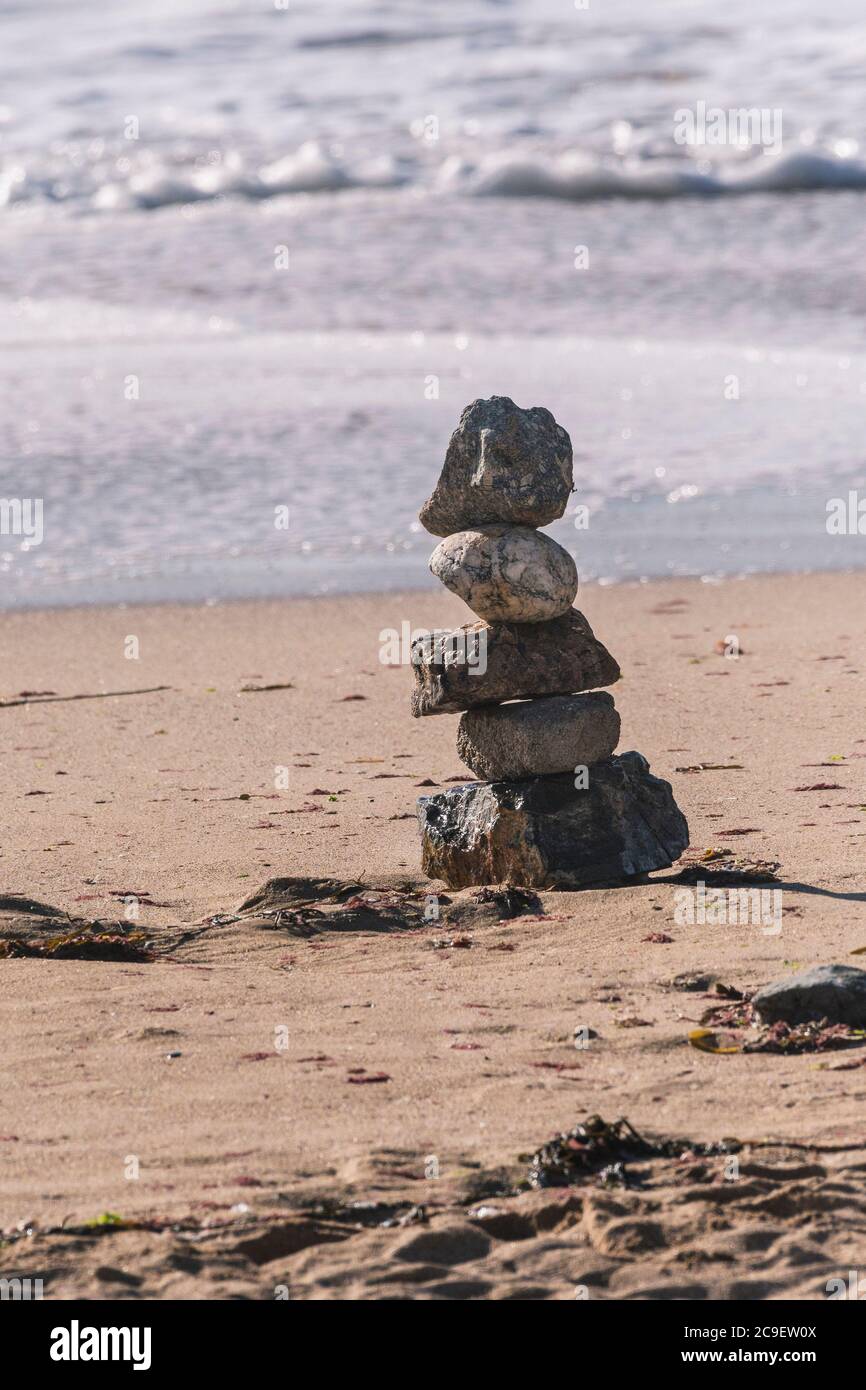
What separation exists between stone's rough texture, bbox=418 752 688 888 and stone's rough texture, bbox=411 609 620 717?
0.38 m

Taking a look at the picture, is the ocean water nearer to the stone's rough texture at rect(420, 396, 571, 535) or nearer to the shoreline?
the shoreline

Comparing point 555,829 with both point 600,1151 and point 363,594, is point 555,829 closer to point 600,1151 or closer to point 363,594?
point 600,1151

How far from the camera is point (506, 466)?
687cm

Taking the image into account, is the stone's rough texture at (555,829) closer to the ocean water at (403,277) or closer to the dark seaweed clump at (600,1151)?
the dark seaweed clump at (600,1151)

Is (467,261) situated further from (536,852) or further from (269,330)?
(536,852)

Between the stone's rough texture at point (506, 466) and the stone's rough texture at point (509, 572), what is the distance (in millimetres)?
96

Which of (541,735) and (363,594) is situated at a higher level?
(363,594)

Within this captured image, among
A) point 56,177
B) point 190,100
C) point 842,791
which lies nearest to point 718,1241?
point 842,791

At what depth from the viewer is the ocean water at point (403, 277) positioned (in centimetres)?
1545

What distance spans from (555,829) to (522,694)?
563 millimetres

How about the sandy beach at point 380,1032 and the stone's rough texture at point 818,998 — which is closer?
the sandy beach at point 380,1032

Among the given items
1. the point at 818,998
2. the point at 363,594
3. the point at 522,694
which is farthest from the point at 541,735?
the point at 363,594

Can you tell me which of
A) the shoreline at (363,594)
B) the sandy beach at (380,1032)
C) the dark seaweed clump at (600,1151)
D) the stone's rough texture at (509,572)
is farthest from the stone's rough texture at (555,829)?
the shoreline at (363,594)

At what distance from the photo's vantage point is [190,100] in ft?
117
